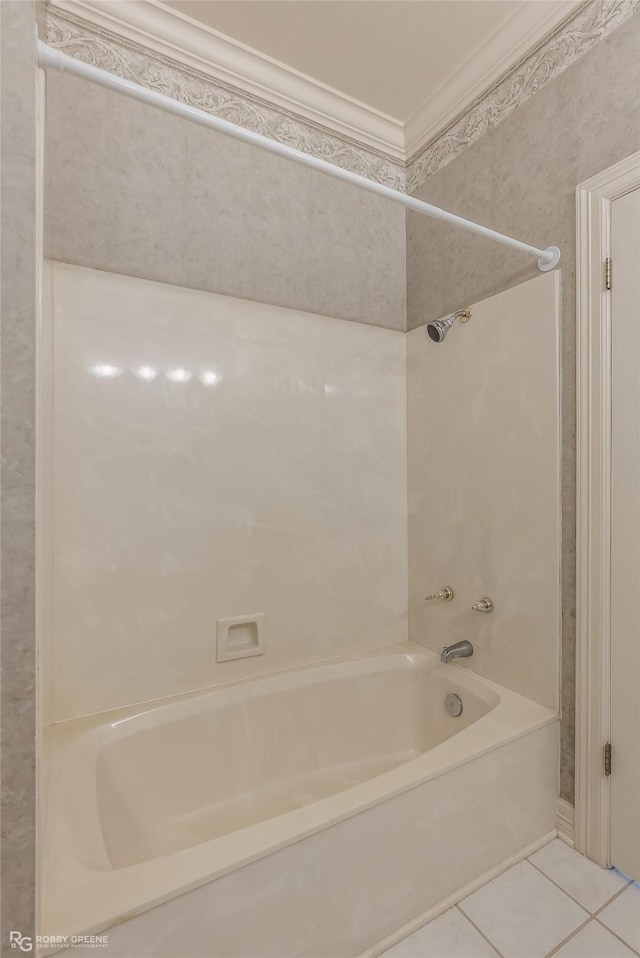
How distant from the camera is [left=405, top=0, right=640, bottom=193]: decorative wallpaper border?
1382 mm

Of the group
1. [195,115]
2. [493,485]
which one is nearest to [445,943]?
[493,485]

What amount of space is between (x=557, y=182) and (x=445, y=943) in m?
2.14

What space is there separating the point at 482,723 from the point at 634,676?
0.44 meters

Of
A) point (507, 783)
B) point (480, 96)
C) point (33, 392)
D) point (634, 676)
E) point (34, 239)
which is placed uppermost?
point (480, 96)

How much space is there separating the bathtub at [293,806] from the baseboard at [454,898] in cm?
1

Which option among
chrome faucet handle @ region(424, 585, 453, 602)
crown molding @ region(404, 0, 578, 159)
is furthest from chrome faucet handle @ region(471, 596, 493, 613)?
crown molding @ region(404, 0, 578, 159)

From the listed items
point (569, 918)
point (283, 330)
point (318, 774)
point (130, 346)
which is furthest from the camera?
point (283, 330)

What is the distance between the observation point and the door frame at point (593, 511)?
4.47 feet

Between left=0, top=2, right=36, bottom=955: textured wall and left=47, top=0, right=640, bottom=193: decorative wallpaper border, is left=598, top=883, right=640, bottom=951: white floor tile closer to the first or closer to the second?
left=0, top=2, right=36, bottom=955: textured wall

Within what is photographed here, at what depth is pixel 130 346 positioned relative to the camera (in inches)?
60.7

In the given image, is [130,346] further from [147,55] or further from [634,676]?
[634,676]

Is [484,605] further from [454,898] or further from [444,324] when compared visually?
[444,324]

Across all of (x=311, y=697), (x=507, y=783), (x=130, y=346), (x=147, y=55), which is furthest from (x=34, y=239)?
(x=507, y=783)

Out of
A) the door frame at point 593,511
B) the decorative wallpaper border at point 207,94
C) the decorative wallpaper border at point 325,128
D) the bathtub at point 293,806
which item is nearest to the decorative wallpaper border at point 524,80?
the decorative wallpaper border at point 325,128
